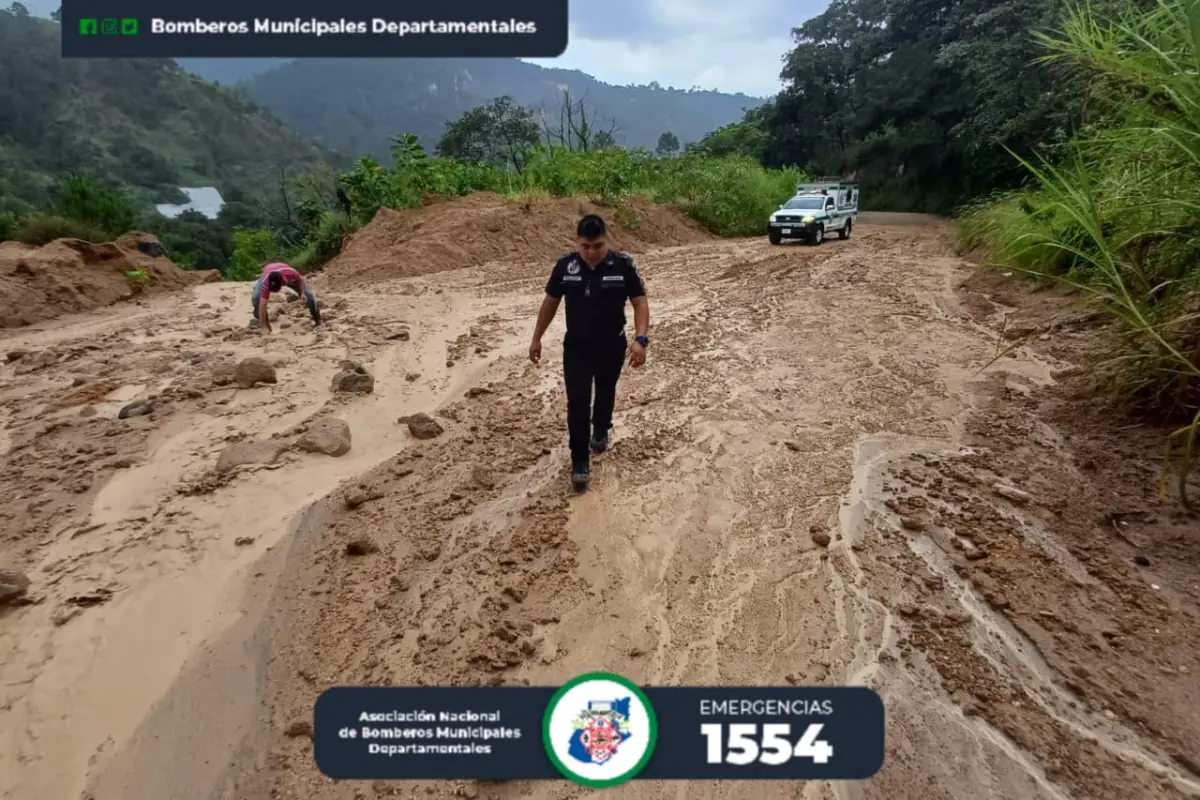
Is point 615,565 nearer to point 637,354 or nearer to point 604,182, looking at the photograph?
point 637,354

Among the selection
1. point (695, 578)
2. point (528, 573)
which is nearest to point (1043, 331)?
point (695, 578)

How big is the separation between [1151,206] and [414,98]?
133 meters

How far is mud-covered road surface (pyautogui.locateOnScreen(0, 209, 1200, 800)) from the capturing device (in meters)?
1.90

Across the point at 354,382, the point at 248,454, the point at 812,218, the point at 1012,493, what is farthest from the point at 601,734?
the point at 812,218

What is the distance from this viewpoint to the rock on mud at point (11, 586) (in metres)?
2.53

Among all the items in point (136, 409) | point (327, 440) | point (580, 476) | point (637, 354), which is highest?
point (637, 354)

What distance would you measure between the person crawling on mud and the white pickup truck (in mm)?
9501

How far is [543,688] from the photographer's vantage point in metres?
1.97

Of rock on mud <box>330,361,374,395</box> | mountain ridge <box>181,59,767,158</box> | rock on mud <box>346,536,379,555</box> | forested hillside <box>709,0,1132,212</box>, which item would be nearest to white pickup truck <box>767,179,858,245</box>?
forested hillside <box>709,0,1132,212</box>

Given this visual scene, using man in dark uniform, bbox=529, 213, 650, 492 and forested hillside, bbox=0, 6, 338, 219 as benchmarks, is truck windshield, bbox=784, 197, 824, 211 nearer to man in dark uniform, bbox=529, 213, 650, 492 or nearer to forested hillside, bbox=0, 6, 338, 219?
man in dark uniform, bbox=529, 213, 650, 492

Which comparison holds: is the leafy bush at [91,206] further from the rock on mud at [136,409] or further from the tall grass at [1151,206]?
the tall grass at [1151,206]

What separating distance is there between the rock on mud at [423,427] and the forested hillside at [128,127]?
132ft

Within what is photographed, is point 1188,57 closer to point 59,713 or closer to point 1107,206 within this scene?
point 1107,206

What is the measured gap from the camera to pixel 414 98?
11781 cm
